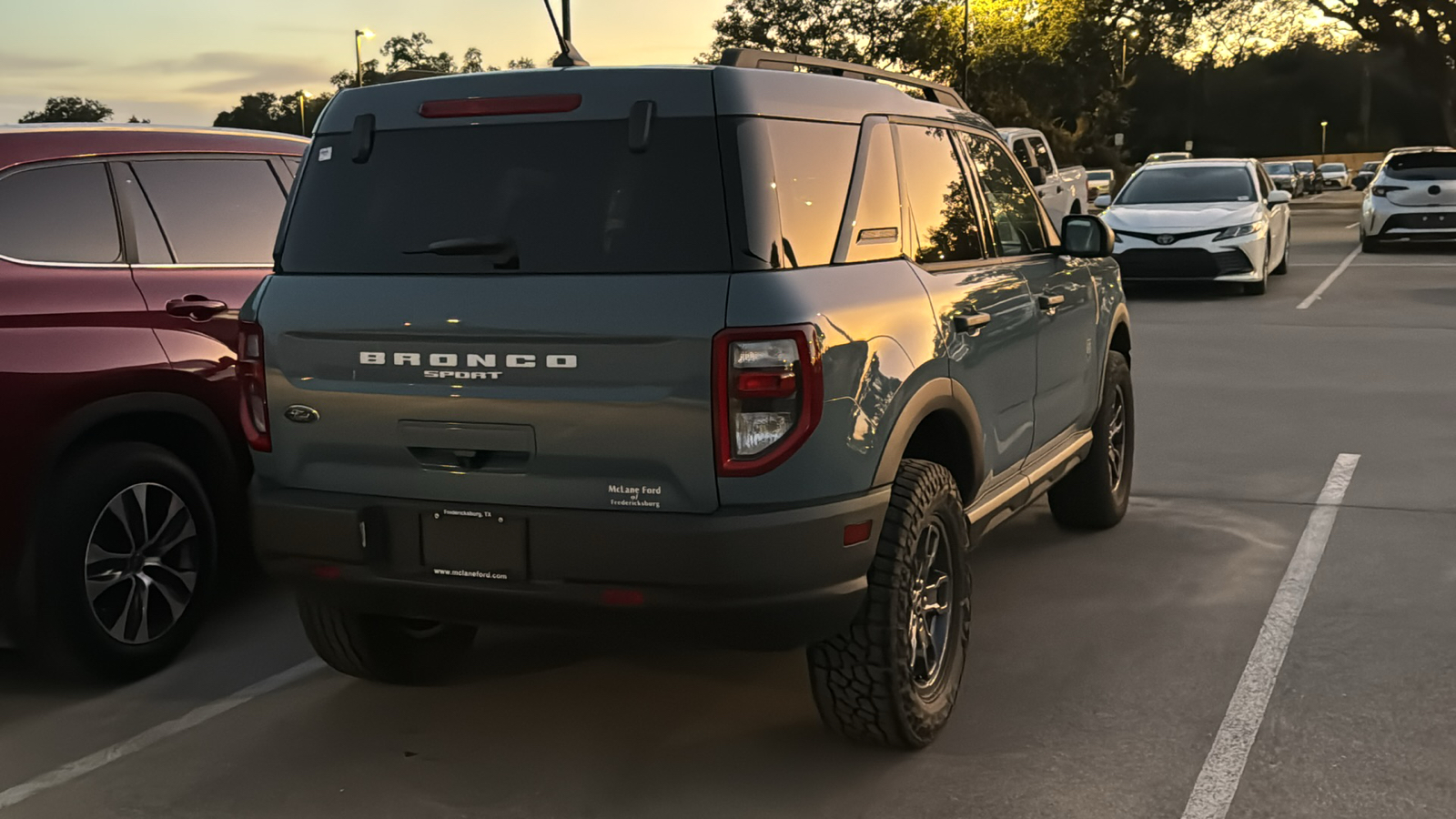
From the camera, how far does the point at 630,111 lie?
3.86 meters

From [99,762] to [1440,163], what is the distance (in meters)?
24.8

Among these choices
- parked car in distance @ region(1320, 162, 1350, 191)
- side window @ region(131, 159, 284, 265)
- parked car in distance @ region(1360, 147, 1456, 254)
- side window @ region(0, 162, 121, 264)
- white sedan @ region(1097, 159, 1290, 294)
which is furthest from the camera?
parked car in distance @ region(1320, 162, 1350, 191)

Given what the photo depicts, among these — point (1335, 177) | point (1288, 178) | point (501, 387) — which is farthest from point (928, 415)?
point (1335, 177)

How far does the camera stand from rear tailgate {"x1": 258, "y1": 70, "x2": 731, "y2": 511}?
367 cm

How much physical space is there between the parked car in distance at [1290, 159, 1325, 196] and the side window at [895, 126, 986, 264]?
210 ft

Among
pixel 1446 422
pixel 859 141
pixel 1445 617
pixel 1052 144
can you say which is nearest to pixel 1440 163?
pixel 1446 422

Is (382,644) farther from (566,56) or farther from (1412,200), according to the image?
(1412,200)

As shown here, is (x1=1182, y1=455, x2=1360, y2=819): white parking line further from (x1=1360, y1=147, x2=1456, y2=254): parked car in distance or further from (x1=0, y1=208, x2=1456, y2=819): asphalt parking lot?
(x1=1360, y1=147, x2=1456, y2=254): parked car in distance

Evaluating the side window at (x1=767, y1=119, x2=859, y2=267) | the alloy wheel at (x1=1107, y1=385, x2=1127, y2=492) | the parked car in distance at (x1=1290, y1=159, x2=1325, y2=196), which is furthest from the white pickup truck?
the parked car in distance at (x1=1290, y1=159, x2=1325, y2=196)

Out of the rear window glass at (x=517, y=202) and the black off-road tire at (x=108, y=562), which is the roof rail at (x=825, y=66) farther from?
the black off-road tire at (x=108, y=562)

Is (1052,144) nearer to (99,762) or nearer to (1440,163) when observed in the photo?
(1440,163)

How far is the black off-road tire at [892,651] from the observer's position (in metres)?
3.97

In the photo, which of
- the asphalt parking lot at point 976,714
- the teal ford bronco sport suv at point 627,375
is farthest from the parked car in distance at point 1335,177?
the teal ford bronco sport suv at point 627,375

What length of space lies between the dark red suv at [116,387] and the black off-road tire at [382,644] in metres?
0.79
